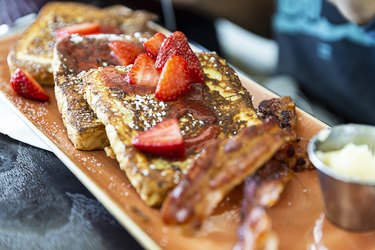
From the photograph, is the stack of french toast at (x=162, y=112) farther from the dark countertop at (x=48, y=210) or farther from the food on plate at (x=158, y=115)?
the dark countertop at (x=48, y=210)

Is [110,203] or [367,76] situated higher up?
[110,203]

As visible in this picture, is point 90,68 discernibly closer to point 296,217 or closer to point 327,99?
point 296,217

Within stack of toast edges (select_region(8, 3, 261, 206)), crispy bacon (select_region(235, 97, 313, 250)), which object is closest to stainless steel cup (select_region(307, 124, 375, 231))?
crispy bacon (select_region(235, 97, 313, 250))

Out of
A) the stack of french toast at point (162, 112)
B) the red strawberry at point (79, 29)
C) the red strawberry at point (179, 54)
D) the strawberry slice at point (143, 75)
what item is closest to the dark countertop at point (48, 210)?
the stack of french toast at point (162, 112)

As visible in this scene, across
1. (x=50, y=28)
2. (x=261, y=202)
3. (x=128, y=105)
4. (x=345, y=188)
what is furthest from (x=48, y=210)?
(x=50, y=28)

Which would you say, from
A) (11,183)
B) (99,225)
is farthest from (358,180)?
(11,183)

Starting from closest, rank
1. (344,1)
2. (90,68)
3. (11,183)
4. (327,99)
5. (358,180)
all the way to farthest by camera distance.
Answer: (358,180) < (11,183) < (90,68) < (344,1) < (327,99)

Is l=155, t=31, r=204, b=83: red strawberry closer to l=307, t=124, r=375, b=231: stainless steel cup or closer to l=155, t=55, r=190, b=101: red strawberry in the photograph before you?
l=155, t=55, r=190, b=101: red strawberry
